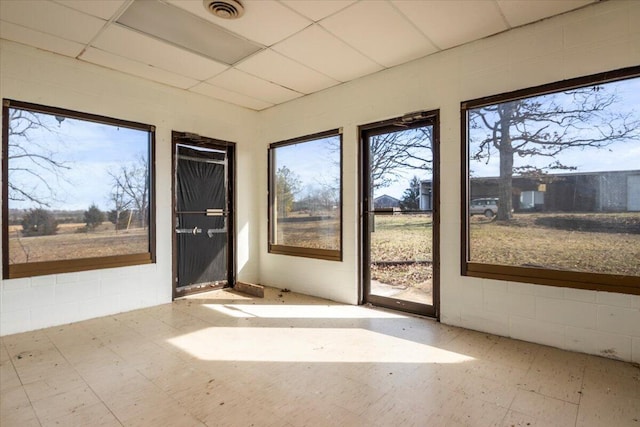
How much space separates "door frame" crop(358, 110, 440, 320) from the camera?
369cm

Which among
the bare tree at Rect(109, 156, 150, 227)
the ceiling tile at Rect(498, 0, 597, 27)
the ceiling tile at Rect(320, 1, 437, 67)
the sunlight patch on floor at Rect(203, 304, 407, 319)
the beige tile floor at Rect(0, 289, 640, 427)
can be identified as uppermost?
the ceiling tile at Rect(320, 1, 437, 67)

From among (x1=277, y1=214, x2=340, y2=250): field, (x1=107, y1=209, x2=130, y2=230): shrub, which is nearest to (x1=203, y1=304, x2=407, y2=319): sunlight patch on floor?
(x1=277, y1=214, x2=340, y2=250): field

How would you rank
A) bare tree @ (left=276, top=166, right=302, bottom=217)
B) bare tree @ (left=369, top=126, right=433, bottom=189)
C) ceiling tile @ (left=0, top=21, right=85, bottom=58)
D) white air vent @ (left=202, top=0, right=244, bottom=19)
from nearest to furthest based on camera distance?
white air vent @ (left=202, top=0, right=244, bottom=19), ceiling tile @ (left=0, top=21, right=85, bottom=58), bare tree @ (left=369, top=126, right=433, bottom=189), bare tree @ (left=276, top=166, right=302, bottom=217)

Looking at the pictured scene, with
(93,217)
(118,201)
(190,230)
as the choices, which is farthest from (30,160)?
(190,230)

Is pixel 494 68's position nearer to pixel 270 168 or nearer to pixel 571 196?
pixel 571 196

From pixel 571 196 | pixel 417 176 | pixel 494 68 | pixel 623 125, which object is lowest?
pixel 571 196

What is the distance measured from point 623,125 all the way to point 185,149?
481cm

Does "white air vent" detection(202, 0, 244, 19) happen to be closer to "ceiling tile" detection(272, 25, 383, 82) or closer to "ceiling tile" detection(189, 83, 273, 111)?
"ceiling tile" detection(272, 25, 383, 82)

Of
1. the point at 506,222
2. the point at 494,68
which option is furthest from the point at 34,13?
the point at 506,222

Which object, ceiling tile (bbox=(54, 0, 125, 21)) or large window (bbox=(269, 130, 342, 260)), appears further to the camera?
large window (bbox=(269, 130, 342, 260))

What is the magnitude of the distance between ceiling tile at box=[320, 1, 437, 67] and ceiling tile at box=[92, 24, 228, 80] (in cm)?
156

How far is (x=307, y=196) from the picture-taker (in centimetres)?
504

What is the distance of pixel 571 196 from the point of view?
295 cm

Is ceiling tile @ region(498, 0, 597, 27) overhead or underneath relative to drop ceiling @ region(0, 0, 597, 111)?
underneath
